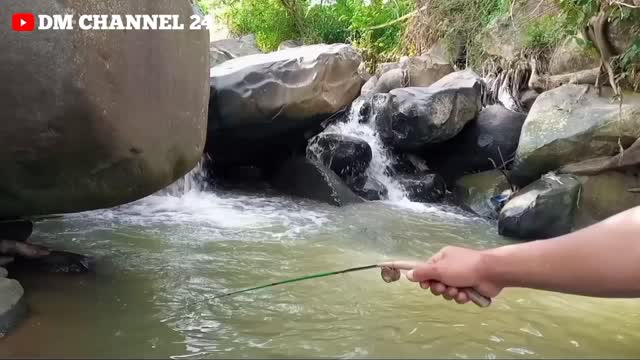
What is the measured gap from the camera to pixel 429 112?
651 centimetres

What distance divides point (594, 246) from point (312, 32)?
11.9 meters

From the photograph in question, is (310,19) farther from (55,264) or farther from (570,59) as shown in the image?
(55,264)

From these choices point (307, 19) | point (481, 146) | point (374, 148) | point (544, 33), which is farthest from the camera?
point (307, 19)

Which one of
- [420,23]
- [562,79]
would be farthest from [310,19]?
[562,79]

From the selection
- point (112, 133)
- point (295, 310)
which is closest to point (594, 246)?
point (295, 310)

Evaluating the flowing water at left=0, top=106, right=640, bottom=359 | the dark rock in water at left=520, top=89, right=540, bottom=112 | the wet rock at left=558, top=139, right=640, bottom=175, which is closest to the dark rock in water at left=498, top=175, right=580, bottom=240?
the wet rock at left=558, top=139, right=640, bottom=175

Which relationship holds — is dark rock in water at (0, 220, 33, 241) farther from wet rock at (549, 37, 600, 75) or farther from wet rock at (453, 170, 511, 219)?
wet rock at (549, 37, 600, 75)

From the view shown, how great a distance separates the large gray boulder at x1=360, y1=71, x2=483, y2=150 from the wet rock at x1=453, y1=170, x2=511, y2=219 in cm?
56

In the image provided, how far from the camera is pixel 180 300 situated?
285 centimetres

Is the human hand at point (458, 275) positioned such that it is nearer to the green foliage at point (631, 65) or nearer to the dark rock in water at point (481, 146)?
the green foliage at point (631, 65)

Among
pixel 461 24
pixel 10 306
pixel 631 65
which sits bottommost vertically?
pixel 10 306

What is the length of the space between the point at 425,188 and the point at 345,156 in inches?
39.4

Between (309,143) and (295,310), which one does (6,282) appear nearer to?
(295,310)

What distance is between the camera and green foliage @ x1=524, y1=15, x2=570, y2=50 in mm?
6801
